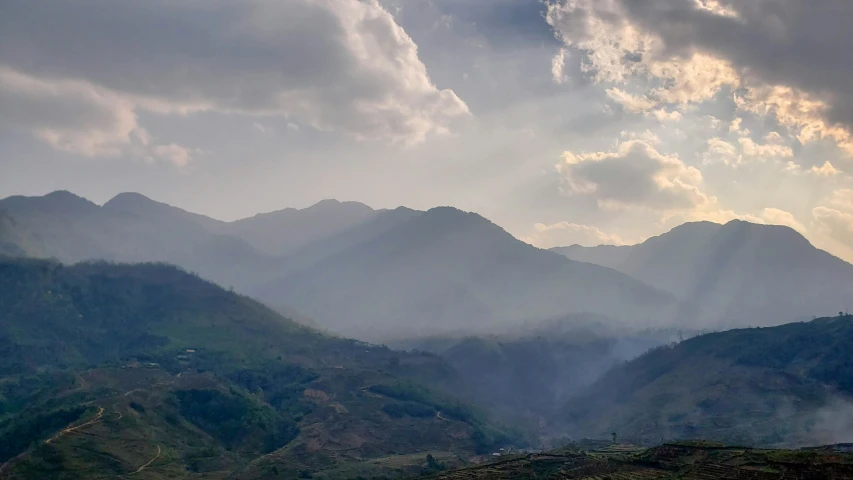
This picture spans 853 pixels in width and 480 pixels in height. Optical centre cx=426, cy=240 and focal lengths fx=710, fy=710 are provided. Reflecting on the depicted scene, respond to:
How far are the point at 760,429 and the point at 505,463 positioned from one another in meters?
78.5

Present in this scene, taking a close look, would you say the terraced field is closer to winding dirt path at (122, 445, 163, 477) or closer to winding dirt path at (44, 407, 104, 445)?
winding dirt path at (122, 445, 163, 477)

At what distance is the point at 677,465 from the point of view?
98.7 meters

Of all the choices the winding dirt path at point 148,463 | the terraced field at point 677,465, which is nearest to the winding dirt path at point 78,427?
the winding dirt path at point 148,463

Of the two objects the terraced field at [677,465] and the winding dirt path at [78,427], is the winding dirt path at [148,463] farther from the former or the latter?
the terraced field at [677,465]

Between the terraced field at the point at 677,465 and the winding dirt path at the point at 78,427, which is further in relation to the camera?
the winding dirt path at the point at 78,427

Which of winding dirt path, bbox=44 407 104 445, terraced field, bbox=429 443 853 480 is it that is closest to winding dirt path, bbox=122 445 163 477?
winding dirt path, bbox=44 407 104 445

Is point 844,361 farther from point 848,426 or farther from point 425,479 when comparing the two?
point 425,479

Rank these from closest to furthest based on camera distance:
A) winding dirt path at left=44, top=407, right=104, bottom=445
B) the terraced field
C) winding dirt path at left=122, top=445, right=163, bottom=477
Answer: the terraced field < winding dirt path at left=122, top=445, right=163, bottom=477 < winding dirt path at left=44, top=407, right=104, bottom=445

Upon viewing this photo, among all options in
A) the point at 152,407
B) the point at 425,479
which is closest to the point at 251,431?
the point at 152,407

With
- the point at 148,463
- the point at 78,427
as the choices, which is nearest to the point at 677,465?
the point at 148,463

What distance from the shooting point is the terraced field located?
83312mm

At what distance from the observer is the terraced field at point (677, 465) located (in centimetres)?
8331

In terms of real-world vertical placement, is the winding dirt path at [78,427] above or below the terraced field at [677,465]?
below

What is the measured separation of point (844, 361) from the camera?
191125 millimetres
